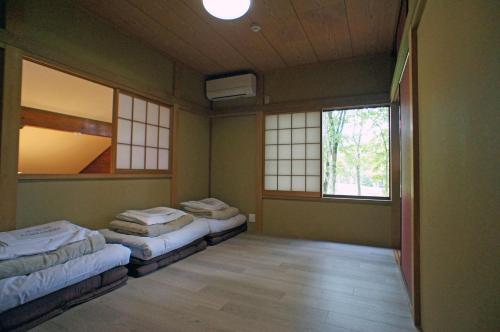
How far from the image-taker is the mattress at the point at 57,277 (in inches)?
55.8

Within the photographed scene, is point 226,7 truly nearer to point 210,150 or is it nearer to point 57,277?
point 57,277

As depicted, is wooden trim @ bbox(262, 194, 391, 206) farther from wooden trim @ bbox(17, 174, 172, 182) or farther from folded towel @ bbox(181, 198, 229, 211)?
wooden trim @ bbox(17, 174, 172, 182)

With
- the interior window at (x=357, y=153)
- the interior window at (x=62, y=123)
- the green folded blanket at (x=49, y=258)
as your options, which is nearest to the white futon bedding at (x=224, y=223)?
the green folded blanket at (x=49, y=258)

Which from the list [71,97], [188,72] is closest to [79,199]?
[71,97]

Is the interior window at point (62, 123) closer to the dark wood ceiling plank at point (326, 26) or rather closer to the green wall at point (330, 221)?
the dark wood ceiling plank at point (326, 26)

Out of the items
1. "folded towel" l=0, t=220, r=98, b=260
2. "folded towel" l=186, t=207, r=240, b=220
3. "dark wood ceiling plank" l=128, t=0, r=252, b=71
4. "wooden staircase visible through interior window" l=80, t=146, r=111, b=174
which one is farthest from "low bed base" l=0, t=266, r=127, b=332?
"wooden staircase visible through interior window" l=80, t=146, r=111, b=174

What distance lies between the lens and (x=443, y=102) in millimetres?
1055

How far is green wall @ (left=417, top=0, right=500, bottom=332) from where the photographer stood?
2.18 ft

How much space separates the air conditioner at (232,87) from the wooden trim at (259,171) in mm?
411

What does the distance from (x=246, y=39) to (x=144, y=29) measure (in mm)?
1155

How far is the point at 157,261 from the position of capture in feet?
7.91

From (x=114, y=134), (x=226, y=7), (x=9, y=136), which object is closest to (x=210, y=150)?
(x=114, y=134)

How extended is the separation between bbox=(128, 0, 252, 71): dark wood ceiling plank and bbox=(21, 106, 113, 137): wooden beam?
159 cm

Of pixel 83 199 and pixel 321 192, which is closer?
pixel 83 199
